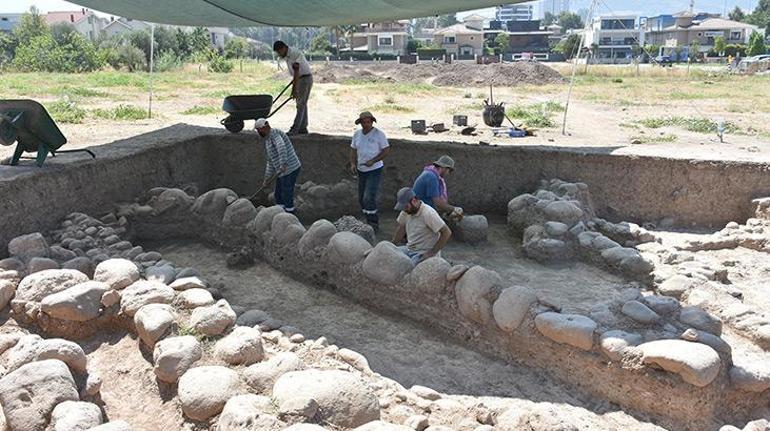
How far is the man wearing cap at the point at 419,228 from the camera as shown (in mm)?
5172

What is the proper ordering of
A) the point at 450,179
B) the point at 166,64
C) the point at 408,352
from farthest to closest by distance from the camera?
1. the point at 166,64
2. the point at 450,179
3. the point at 408,352

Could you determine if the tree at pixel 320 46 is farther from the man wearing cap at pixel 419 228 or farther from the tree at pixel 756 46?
the man wearing cap at pixel 419 228

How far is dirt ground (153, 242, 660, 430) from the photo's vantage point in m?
4.28

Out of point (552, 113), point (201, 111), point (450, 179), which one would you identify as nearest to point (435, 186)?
point (450, 179)

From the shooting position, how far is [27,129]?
21.2 feet

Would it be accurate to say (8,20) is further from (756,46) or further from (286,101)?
(286,101)

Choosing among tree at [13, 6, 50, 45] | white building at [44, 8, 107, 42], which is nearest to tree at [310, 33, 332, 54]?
white building at [44, 8, 107, 42]

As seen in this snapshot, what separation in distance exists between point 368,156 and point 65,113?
24.0ft

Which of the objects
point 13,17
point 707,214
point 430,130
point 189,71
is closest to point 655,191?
point 707,214

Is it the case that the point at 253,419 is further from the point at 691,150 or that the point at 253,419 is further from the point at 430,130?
the point at 430,130

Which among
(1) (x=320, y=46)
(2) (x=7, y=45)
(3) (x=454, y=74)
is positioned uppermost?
(1) (x=320, y=46)

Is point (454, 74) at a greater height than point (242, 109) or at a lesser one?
greater

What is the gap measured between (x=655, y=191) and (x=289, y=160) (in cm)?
456

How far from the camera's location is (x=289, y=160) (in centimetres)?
700
